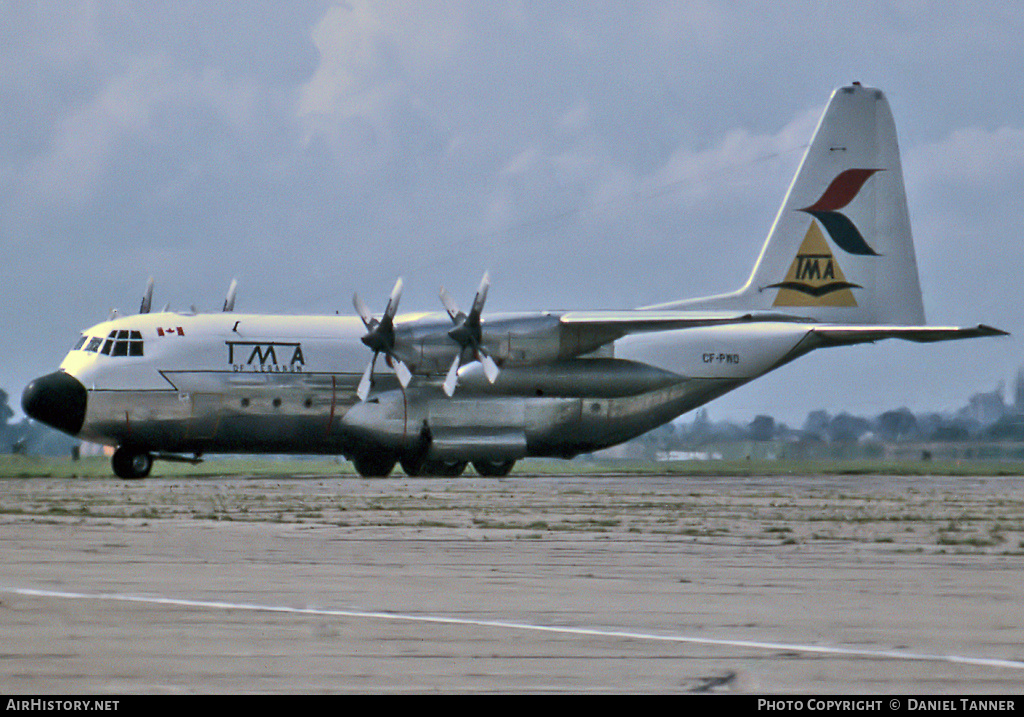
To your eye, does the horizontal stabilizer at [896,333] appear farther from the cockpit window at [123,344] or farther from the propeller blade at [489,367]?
the cockpit window at [123,344]

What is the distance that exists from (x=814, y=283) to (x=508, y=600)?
34343 millimetres

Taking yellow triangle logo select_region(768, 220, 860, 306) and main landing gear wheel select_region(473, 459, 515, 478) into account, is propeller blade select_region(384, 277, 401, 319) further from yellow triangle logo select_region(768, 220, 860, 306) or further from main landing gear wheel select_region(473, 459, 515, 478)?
yellow triangle logo select_region(768, 220, 860, 306)

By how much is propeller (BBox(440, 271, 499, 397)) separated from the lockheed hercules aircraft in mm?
48

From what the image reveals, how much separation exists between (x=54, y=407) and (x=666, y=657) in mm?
29495

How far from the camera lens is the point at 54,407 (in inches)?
1336

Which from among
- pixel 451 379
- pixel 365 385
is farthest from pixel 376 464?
pixel 451 379

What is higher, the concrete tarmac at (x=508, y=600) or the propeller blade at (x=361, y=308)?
the propeller blade at (x=361, y=308)

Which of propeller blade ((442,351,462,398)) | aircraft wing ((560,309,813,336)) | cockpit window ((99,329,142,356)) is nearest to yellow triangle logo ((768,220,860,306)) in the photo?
aircraft wing ((560,309,813,336))

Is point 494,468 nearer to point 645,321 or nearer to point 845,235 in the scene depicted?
point 645,321

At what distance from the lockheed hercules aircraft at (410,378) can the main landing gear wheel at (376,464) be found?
2.1 inches

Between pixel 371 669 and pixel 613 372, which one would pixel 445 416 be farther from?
pixel 371 669

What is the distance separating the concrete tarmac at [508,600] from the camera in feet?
22.8

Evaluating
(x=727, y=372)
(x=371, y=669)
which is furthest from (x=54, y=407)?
(x=371, y=669)

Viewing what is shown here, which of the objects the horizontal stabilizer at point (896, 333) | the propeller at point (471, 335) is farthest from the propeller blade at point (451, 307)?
the horizontal stabilizer at point (896, 333)
